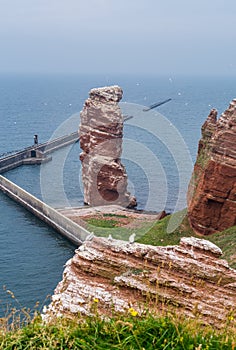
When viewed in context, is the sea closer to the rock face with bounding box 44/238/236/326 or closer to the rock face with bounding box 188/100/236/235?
the rock face with bounding box 44/238/236/326

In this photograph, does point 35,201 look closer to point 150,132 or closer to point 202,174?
point 202,174

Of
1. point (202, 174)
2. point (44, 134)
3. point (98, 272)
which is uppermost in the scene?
point (98, 272)

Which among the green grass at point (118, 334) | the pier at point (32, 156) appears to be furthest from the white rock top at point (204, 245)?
the pier at point (32, 156)

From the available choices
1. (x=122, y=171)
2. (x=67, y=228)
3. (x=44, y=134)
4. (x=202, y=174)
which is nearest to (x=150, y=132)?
(x=44, y=134)

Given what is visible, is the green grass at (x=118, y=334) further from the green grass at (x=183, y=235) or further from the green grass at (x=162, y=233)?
the green grass at (x=183, y=235)

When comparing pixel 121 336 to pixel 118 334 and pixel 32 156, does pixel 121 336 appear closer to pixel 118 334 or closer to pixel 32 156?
pixel 118 334

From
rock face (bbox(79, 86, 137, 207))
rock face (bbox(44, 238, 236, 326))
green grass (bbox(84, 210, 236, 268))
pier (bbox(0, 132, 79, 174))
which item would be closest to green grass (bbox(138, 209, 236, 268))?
green grass (bbox(84, 210, 236, 268))
